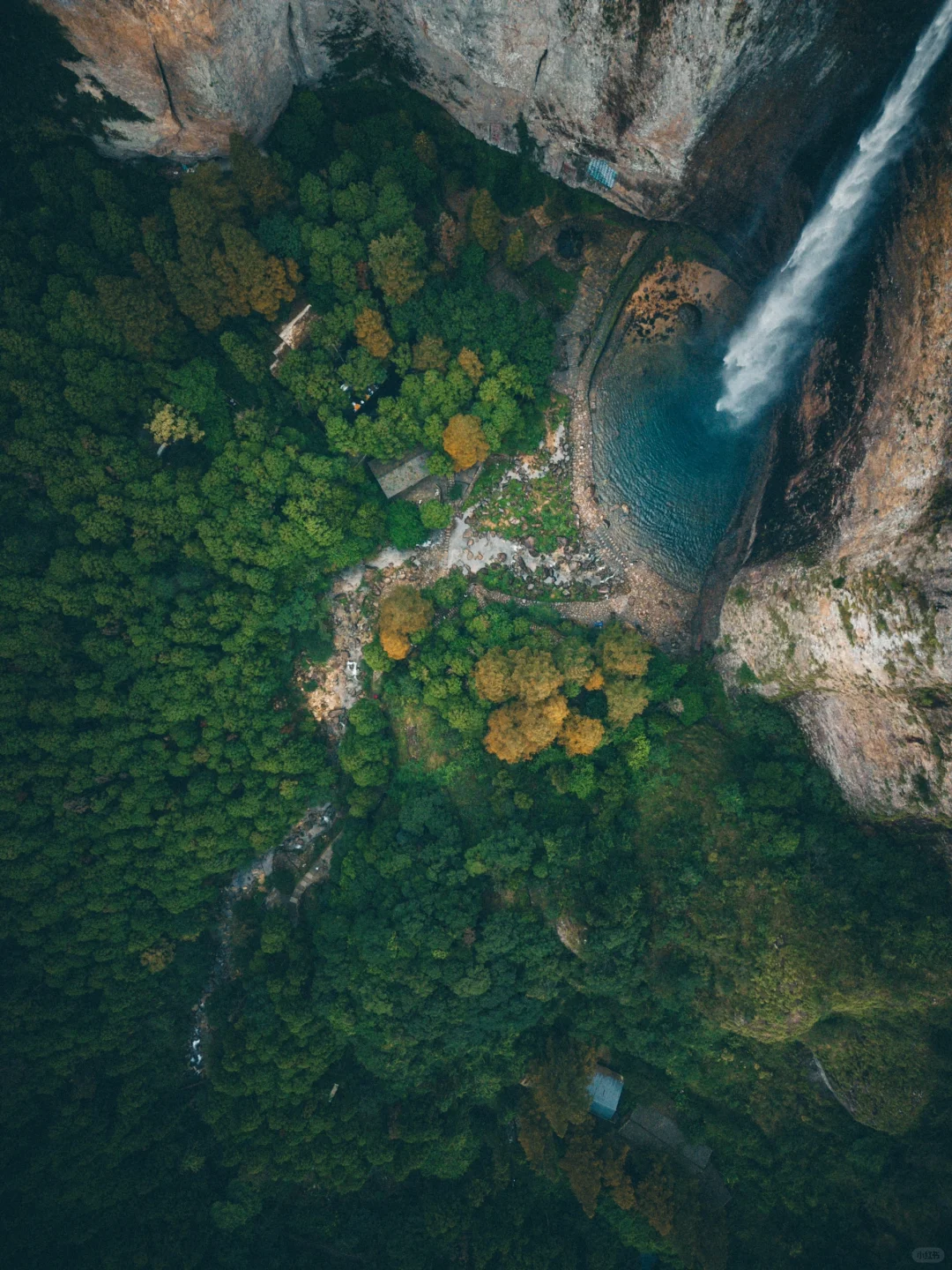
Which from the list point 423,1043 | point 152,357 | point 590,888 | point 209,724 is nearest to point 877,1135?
point 590,888

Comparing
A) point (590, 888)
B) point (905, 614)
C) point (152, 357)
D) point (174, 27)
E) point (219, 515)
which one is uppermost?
point (174, 27)

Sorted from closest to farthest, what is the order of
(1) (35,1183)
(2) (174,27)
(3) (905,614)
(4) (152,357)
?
(3) (905,614) < (2) (174,27) < (4) (152,357) < (1) (35,1183)

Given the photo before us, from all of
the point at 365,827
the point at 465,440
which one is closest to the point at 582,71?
the point at 465,440

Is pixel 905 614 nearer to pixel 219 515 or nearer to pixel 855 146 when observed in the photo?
pixel 855 146

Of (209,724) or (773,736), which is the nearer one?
(773,736)

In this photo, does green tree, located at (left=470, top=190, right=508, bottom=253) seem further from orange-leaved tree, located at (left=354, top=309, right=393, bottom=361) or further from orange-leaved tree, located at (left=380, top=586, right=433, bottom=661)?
orange-leaved tree, located at (left=380, top=586, right=433, bottom=661)

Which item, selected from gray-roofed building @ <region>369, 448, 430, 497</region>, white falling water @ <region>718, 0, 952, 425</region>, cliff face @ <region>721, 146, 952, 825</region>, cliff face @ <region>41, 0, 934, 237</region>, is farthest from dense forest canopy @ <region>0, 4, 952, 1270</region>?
white falling water @ <region>718, 0, 952, 425</region>

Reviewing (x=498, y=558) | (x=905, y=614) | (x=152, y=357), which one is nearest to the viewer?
(x=905, y=614)
